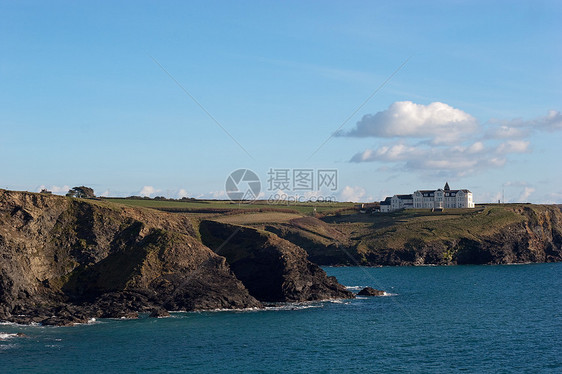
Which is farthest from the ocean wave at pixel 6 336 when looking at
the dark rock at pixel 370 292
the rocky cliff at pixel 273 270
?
the dark rock at pixel 370 292

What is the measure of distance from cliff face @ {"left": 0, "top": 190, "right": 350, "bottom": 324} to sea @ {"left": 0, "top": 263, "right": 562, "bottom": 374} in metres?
6.00

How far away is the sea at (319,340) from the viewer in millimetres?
62906

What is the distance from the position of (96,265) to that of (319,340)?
43689mm

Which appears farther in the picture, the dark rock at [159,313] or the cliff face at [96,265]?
the cliff face at [96,265]

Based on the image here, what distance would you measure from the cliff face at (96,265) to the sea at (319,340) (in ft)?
19.7

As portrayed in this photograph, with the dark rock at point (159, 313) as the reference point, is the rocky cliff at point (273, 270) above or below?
above

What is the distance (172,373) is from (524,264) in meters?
167

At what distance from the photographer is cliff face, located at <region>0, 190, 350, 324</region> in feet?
301

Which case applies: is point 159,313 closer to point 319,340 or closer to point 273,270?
point 319,340

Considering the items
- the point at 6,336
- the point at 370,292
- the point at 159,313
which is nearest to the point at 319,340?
the point at 159,313

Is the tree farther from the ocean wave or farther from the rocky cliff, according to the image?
the ocean wave

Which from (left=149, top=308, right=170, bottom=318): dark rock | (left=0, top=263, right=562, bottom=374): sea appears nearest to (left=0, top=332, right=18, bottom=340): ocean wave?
(left=0, top=263, right=562, bottom=374): sea

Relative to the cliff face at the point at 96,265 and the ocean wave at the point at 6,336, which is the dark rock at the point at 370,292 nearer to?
the cliff face at the point at 96,265

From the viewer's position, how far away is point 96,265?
3967 inches
